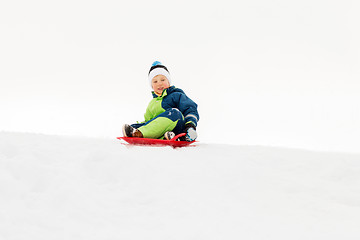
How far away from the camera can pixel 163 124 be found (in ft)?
12.5

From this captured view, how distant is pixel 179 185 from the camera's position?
88.4 inches

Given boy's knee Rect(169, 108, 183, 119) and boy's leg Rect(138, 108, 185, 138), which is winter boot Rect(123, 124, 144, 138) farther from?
boy's knee Rect(169, 108, 183, 119)

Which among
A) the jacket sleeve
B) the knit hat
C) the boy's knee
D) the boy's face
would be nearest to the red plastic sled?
the boy's knee

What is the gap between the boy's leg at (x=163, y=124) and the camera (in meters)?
3.77

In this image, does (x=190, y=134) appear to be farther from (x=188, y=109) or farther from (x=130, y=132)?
(x=130, y=132)

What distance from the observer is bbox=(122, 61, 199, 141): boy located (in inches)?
147

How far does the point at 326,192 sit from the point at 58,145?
204 cm

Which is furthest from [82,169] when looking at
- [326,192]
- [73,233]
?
[326,192]

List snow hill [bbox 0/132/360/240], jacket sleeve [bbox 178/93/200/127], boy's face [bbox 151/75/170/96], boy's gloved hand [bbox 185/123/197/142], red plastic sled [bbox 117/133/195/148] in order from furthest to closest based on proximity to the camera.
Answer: boy's face [bbox 151/75/170/96]
jacket sleeve [bbox 178/93/200/127]
boy's gloved hand [bbox 185/123/197/142]
red plastic sled [bbox 117/133/195/148]
snow hill [bbox 0/132/360/240]

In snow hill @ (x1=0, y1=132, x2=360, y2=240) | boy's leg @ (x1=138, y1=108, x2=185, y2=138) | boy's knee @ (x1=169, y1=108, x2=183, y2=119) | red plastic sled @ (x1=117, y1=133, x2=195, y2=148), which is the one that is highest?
boy's knee @ (x1=169, y1=108, x2=183, y2=119)

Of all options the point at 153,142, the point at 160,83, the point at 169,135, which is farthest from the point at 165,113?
the point at 160,83

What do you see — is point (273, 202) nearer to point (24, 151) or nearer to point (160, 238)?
point (160, 238)

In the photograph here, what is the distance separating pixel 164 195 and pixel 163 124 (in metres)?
1.78

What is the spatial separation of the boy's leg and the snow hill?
2.43ft
